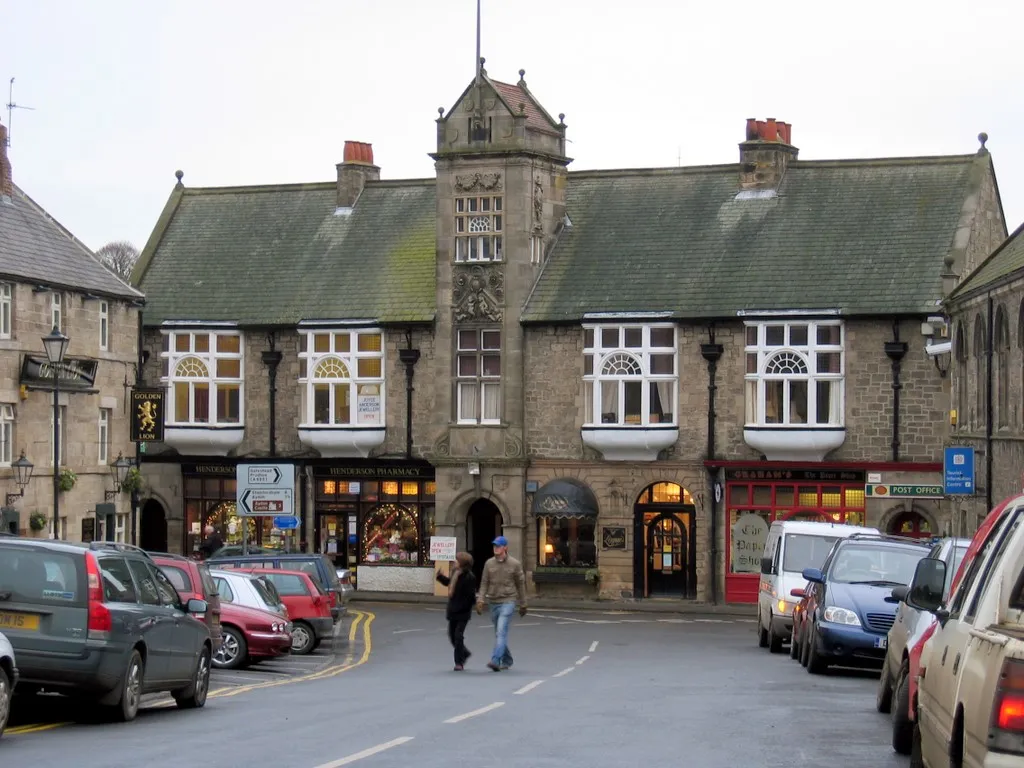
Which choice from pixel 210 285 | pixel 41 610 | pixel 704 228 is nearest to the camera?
pixel 41 610

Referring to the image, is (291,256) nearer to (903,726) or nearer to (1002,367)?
(1002,367)

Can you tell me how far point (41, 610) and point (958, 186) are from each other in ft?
117

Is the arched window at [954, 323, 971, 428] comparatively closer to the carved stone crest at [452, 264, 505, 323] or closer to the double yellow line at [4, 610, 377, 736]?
the carved stone crest at [452, 264, 505, 323]

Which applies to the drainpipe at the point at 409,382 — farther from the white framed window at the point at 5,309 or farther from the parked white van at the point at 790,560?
the parked white van at the point at 790,560

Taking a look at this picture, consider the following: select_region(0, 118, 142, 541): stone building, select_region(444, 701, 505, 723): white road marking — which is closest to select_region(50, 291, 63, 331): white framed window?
select_region(0, 118, 142, 541): stone building

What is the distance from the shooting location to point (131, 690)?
16.4 metres

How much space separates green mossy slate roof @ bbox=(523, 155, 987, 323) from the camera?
→ 151ft

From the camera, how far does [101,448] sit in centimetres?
4578

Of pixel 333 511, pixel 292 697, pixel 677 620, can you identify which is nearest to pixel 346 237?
pixel 333 511

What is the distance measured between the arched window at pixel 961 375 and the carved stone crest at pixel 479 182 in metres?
13.6

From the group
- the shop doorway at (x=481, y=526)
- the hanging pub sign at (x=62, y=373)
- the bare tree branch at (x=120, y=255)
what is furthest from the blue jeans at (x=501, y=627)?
the bare tree branch at (x=120, y=255)

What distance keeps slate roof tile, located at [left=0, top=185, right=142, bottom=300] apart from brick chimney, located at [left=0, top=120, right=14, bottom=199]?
0.18 meters

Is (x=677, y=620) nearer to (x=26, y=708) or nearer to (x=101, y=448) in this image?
(x=101, y=448)

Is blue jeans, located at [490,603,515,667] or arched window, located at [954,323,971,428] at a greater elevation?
arched window, located at [954,323,971,428]
